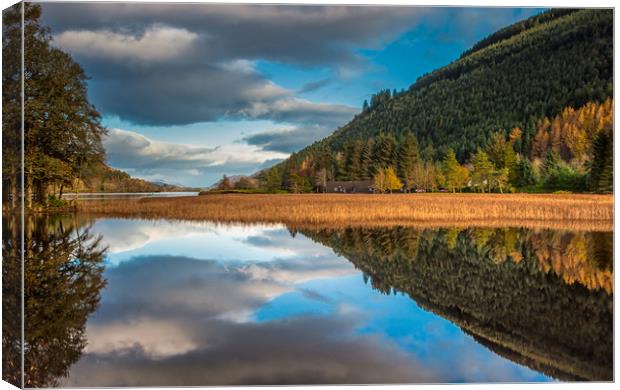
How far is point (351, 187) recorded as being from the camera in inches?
324

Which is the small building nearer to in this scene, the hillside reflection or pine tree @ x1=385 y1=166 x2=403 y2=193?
pine tree @ x1=385 y1=166 x2=403 y2=193

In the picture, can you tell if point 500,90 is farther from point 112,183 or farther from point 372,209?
point 112,183

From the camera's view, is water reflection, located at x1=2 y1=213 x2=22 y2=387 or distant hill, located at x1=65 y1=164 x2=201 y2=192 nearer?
water reflection, located at x1=2 y1=213 x2=22 y2=387

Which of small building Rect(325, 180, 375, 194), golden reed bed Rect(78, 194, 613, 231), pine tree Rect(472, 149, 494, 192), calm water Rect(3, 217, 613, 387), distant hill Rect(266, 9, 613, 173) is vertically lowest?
calm water Rect(3, 217, 613, 387)

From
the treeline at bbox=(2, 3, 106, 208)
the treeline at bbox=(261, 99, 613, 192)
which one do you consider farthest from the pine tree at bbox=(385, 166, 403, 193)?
the treeline at bbox=(2, 3, 106, 208)

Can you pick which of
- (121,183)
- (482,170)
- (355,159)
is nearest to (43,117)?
(121,183)

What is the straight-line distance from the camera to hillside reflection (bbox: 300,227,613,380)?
17.6 ft

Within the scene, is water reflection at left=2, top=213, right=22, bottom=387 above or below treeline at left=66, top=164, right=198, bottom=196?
below

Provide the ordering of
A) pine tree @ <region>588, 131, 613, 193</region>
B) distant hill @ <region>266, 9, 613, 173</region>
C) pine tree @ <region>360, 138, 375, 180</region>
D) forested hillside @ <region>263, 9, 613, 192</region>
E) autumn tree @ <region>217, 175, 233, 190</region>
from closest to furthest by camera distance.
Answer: pine tree @ <region>588, 131, 613, 193</region>
distant hill @ <region>266, 9, 613, 173</region>
forested hillside @ <region>263, 9, 613, 192</region>
autumn tree @ <region>217, 175, 233, 190</region>
pine tree @ <region>360, 138, 375, 180</region>

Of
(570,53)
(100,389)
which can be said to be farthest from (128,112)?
(570,53)

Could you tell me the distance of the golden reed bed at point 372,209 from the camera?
24.1 ft

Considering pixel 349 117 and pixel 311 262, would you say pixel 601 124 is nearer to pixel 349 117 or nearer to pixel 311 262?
pixel 349 117

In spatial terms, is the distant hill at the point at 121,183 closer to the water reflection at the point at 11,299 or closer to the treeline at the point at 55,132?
the treeline at the point at 55,132

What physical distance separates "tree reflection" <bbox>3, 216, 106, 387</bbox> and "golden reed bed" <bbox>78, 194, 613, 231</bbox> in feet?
1.87
